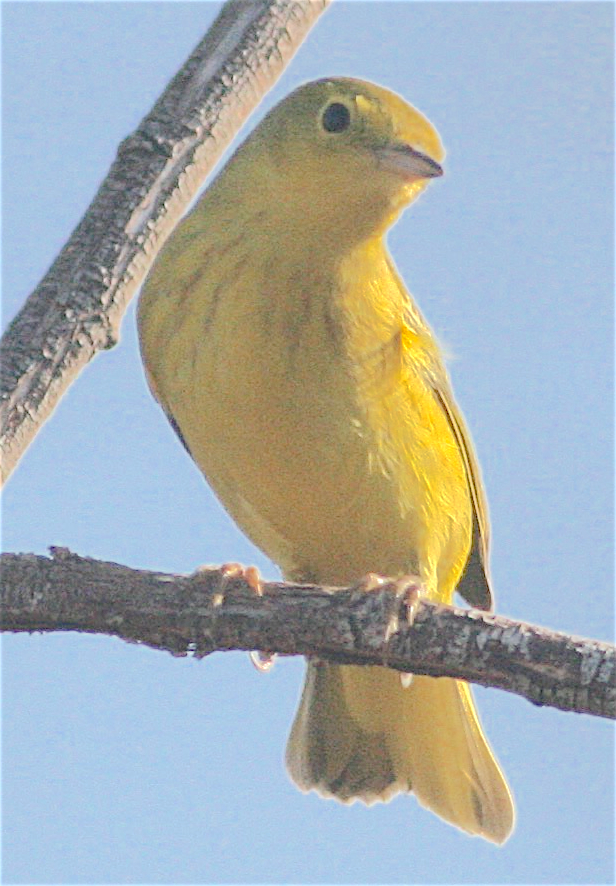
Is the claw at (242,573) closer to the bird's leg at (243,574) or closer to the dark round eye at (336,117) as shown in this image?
the bird's leg at (243,574)

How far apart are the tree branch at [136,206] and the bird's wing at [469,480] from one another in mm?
827

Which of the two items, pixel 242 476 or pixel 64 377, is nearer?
pixel 64 377

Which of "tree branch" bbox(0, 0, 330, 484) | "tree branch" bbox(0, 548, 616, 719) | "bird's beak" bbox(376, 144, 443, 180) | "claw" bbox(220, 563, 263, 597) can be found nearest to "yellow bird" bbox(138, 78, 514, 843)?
"bird's beak" bbox(376, 144, 443, 180)

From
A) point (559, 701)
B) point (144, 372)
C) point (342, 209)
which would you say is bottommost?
point (559, 701)

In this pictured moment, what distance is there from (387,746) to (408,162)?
223 cm

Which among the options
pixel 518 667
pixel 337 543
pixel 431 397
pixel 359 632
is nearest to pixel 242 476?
pixel 337 543

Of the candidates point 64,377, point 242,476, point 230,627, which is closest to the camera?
point 230,627

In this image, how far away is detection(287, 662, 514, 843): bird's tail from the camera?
4.71 meters

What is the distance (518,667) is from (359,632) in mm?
404

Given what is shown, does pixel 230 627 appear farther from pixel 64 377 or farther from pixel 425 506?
pixel 425 506

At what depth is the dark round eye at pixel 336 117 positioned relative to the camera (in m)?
3.91

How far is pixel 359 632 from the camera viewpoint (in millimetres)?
3115

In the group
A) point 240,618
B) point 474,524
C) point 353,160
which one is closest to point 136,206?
point 353,160

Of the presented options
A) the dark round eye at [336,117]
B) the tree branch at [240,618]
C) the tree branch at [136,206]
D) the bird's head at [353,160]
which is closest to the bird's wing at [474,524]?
the bird's head at [353,160]
